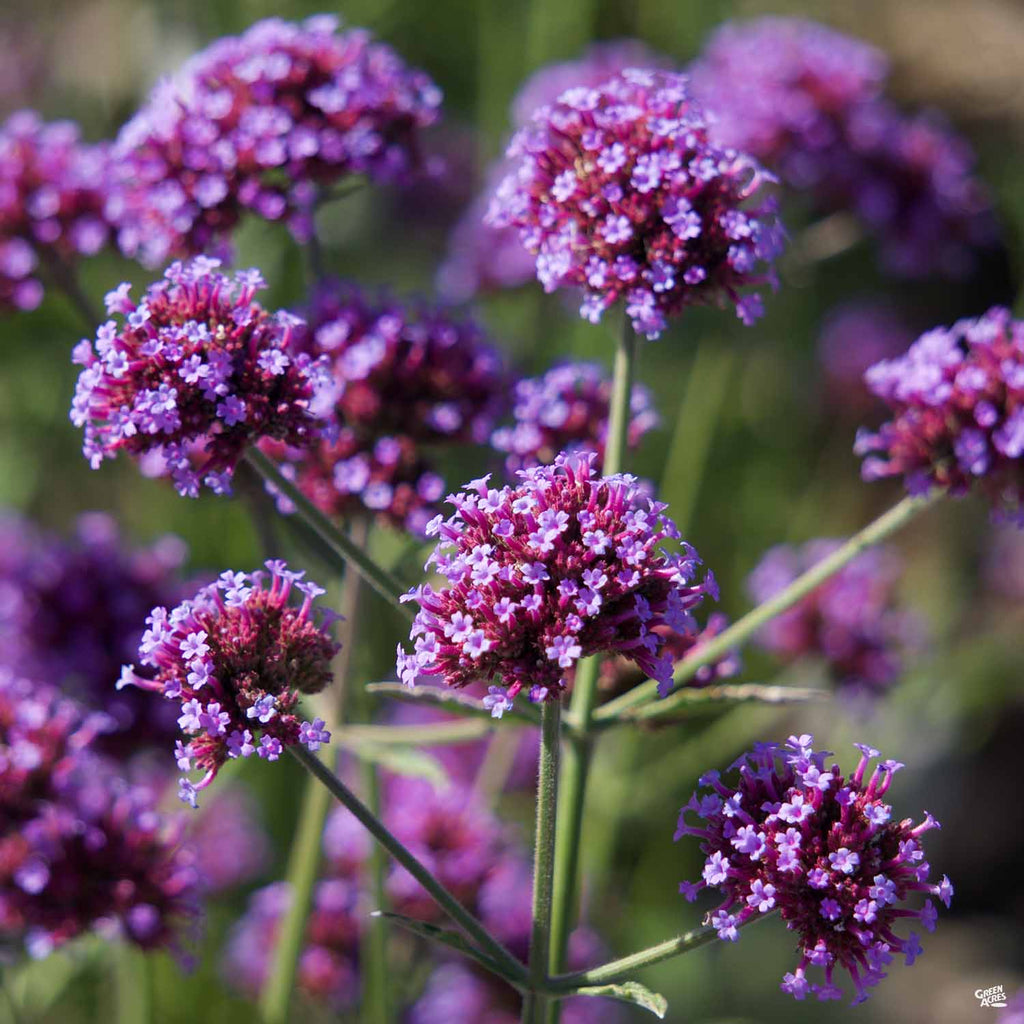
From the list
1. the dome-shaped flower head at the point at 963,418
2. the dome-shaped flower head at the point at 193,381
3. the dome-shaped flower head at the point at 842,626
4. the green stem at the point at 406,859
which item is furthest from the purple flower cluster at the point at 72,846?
the dome-shaped flower head at the point at 842,626

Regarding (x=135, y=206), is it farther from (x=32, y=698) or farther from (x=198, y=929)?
(x=198, y=929)

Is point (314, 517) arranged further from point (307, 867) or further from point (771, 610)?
point (307, 867)

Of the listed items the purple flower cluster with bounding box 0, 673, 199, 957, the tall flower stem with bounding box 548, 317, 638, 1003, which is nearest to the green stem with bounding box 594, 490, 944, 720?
the tall flower stem with bounding box 548, 317, 638, 1003

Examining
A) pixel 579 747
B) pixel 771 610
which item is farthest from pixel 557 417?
pixel 579 747

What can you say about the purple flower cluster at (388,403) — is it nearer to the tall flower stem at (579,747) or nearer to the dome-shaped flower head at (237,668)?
the tall flower stem at (579,747)

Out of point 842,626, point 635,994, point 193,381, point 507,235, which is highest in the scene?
point 507,235

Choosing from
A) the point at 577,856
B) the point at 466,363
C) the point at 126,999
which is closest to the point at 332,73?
the point at 466,363
